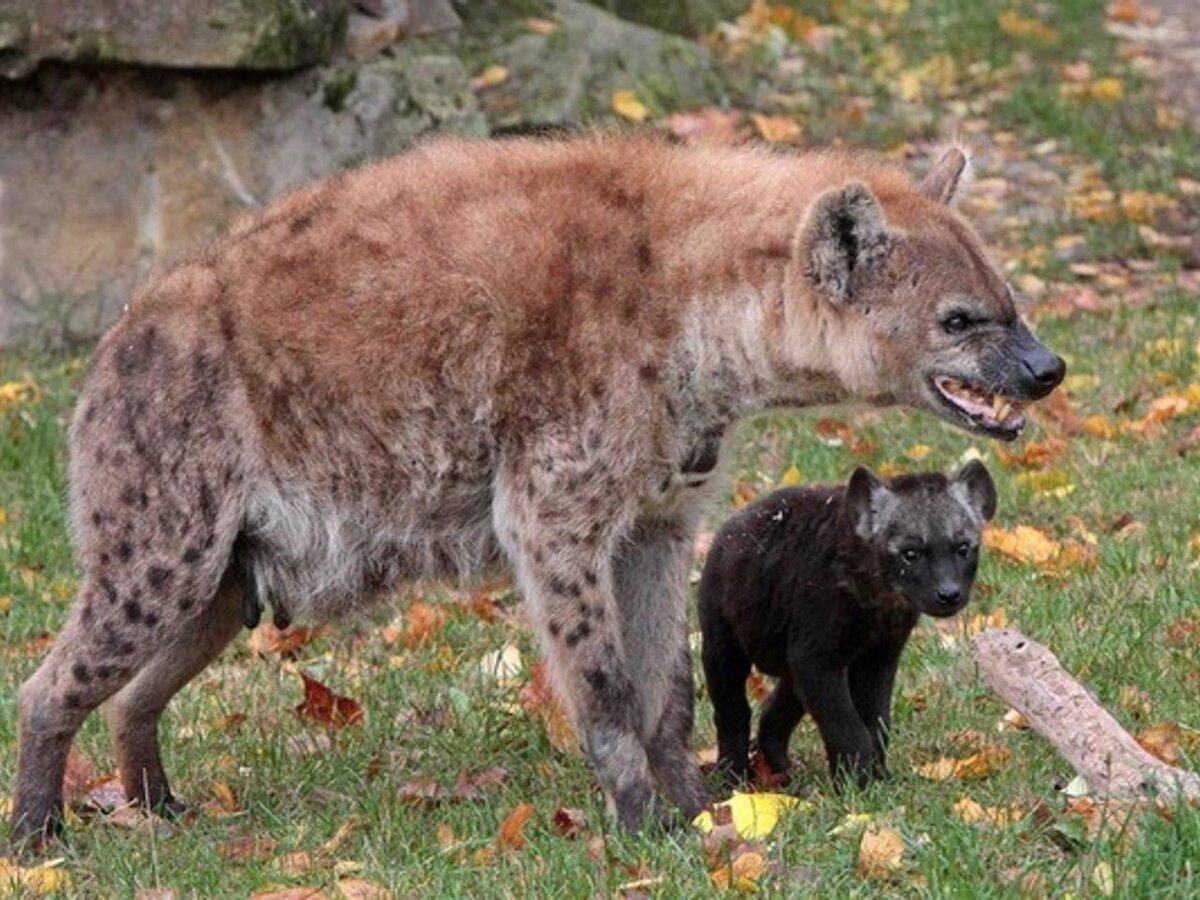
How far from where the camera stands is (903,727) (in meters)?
6.53

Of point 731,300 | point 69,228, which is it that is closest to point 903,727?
point 731,300

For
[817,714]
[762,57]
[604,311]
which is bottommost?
[762,57]

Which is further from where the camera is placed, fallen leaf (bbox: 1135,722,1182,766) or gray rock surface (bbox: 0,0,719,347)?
gray rock surface (bbox: 0,0,719,347)

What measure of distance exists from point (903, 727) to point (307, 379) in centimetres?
181

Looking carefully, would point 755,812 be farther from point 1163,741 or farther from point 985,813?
point 1163,741

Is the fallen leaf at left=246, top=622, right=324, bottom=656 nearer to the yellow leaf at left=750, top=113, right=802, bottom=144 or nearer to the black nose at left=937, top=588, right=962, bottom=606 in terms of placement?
the black nose at left=937, top=588, right=962, bottom=606

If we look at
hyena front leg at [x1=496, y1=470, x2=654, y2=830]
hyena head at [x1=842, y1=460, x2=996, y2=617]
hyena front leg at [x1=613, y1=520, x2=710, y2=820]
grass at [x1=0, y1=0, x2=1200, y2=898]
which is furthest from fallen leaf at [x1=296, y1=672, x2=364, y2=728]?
hyena head at [x1=842, y1=460, x2=996, y2=617]

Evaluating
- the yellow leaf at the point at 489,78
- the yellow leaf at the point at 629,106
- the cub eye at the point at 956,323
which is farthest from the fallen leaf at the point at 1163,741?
the yellow leaf at the point at 489,78

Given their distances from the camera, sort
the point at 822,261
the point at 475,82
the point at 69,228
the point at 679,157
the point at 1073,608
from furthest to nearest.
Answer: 1. the point at 475,82
2. the point at 69,228
3. the point at 1073,608
4. the point at 679,157
5. the point at 822,261

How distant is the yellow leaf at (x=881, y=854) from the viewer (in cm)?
505

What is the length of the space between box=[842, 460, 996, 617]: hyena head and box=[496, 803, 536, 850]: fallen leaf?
111cm

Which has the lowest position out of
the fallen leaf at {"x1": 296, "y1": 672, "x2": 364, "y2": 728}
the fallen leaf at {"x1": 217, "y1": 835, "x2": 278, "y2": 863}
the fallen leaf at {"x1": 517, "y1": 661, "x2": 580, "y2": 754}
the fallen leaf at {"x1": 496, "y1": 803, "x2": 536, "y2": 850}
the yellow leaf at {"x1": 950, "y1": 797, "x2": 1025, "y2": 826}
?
the fallen leaf at {"x1": 296, "y1": 672, "x2": 364, "y2": 728}

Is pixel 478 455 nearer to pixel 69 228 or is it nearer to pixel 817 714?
pixel 817 714

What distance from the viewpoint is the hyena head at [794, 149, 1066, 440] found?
5.84 m
